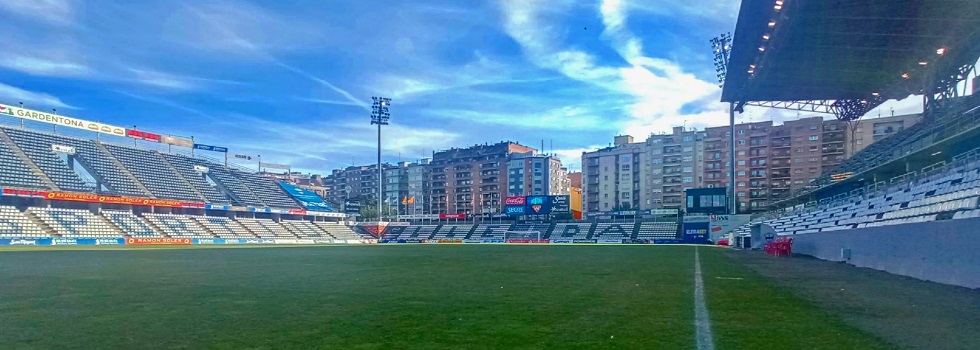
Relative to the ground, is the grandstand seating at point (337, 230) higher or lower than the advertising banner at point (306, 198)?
lower

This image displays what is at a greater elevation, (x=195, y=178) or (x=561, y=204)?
(x=195, y=178)

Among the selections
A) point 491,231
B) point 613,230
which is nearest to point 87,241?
point 491,231

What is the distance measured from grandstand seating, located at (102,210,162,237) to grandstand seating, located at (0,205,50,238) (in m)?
6.43

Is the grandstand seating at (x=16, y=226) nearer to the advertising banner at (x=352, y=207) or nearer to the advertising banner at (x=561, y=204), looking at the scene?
the advertising banner at (x=561, y=204)

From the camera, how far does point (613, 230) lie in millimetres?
71625

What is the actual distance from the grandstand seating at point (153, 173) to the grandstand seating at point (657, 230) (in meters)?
51.8

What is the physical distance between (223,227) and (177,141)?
17087 millimetres

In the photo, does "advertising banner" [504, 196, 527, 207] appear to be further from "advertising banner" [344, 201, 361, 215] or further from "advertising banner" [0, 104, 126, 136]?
"advertising banner" [344, 201, 361, 215]

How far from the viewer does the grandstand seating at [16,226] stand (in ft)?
135

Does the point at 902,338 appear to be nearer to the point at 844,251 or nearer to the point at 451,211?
the point at 844,251

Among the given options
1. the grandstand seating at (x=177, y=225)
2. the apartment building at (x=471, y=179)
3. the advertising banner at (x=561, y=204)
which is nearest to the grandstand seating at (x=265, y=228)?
the grandstand seating at (x=177, y=225)

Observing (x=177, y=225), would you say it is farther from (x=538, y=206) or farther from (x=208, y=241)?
(x=538, y=206)

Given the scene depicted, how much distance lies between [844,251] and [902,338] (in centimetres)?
1778

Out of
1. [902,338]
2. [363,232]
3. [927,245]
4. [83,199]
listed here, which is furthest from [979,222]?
[363,232]
